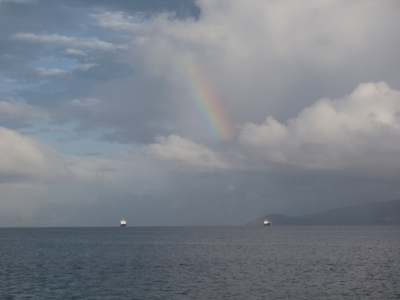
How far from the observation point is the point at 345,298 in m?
63.4

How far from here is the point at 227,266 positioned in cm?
10038

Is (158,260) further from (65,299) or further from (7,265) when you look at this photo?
(65,299)

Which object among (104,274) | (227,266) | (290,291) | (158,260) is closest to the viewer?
(290,291)

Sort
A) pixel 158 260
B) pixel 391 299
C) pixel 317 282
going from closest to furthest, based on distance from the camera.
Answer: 1. pixel 391 299
2. pixel 317 282
3. pixel 158 260

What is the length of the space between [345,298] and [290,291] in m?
8.07

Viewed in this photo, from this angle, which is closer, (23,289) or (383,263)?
(23,289)

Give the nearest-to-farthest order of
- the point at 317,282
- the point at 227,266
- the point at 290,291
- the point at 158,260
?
the point at 290,291
the point at 317,282
the point at 227,266
the point at 158,260

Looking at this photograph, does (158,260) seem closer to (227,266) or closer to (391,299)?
(227,266)

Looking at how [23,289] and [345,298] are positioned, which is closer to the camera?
[345,298]

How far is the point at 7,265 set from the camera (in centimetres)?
10369

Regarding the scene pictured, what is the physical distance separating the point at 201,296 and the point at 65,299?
1769 centimetres

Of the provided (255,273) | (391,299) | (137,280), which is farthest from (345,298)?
(137,280)

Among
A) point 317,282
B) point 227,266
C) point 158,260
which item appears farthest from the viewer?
point 158,260

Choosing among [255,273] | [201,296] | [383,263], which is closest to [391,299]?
[201,296]
